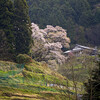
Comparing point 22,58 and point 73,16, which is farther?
point 73,16

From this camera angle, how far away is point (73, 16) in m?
43.7

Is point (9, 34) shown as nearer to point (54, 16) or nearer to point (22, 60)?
point (22, 60)

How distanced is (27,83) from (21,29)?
639 cm

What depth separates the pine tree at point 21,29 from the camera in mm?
17500

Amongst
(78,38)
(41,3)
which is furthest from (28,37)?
(41,3)

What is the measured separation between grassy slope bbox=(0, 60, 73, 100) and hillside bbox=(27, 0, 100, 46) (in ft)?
81.2

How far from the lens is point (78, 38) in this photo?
131 ft

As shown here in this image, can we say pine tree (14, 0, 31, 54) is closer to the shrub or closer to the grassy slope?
the shrub

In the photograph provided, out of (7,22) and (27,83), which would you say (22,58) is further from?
(7,22)

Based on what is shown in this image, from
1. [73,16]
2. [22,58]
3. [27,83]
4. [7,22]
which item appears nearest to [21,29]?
[7,22]

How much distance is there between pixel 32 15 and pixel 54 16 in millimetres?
4731

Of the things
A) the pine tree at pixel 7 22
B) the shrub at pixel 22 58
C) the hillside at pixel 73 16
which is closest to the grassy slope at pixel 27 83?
the shrub at pixel 22 58

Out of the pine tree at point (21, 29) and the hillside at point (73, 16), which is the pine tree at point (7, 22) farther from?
the hillside at point (73, 16)

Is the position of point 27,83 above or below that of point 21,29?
below
